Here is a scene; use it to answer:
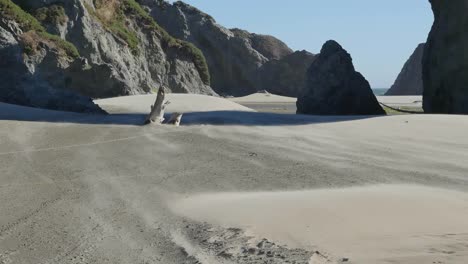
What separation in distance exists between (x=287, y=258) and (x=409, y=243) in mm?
950

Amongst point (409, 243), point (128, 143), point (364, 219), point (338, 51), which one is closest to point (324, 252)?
point (409, 243)

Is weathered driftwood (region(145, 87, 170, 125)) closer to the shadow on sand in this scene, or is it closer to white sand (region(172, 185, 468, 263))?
the shadow on sand

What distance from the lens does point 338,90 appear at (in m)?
21.8

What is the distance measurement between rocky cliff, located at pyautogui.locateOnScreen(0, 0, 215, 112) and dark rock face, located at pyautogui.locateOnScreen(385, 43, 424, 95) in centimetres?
7514

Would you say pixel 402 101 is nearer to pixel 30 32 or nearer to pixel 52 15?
pixel 52 15

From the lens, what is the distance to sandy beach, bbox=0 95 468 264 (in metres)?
5.25

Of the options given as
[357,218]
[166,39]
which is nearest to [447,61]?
[357,218]

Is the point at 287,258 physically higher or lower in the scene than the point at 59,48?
lower

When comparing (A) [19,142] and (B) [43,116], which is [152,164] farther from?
(B) [43,116]

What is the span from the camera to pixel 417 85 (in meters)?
117

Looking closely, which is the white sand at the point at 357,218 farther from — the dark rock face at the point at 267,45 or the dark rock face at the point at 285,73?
the dark rock face at the point at 267,45

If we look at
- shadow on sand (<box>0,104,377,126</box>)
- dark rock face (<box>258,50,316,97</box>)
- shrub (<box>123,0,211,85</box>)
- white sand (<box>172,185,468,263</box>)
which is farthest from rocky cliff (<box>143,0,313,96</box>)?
white sand (<box>172,185,468,263</box>)

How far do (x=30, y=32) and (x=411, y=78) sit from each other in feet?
341

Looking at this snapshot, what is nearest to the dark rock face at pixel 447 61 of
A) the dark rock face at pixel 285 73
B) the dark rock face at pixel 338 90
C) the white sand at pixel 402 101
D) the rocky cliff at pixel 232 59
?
the dark rock face at pixel 338 90
